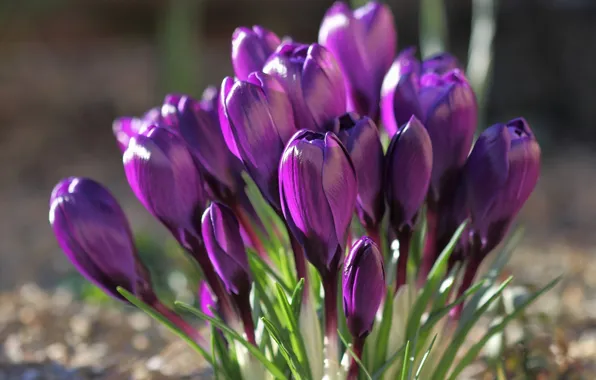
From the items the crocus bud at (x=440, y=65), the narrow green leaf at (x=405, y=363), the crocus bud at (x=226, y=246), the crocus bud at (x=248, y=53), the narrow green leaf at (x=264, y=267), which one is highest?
the crocus bud at (x=248, y=53)

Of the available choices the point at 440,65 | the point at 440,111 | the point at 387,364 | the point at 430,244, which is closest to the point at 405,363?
the point at 387,364

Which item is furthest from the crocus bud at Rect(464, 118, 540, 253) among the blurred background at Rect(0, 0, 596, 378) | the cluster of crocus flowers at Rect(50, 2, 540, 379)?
A: the blurred background at Rect(0, 0, 596, 378)

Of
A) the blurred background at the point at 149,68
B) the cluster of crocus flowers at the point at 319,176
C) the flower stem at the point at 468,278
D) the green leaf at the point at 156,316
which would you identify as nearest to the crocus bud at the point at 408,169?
the cluster of crocus flowers at the point at 319,176

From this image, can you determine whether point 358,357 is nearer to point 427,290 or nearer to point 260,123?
point 427,290

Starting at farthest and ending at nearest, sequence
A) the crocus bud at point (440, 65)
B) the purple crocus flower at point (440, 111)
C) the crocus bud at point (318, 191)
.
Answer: the crocus bud at point (440, 65) < the purple crocus flower at point (440, 111) < the crocus bud at point (318, 191)

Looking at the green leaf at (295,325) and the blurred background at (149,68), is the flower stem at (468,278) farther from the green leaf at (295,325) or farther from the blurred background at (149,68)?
the blurred background at (149,68)

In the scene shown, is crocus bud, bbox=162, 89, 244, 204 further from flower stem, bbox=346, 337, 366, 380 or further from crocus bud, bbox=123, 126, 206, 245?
flower stem, bbox=346, 337, 366, 380

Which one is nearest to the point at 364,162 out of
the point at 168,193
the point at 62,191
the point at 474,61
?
the point at 168,193
